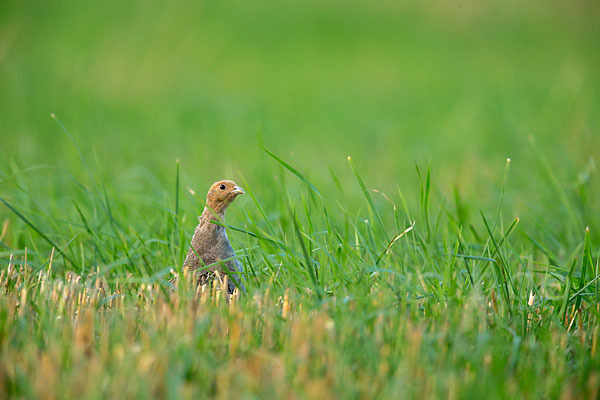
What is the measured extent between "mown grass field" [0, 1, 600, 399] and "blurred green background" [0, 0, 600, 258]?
0.06 m

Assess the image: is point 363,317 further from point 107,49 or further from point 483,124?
point 107,49

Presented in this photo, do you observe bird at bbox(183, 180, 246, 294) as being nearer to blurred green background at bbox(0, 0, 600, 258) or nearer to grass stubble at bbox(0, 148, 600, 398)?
grass stubble at bbox(0, 148, 600, 398)

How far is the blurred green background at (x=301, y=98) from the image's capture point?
20.4ft

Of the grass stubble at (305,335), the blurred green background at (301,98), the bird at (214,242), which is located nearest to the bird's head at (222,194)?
the bird at (214,242)

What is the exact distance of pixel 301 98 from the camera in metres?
10.7

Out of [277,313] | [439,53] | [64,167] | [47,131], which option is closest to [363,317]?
[277,313]

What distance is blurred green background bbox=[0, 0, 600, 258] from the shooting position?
6.22 meters

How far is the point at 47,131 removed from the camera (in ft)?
24.6

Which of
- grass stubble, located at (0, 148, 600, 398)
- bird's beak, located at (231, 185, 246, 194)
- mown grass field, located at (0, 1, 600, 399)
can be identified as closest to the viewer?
grass stubble, located at (0, 148, 600, 398)

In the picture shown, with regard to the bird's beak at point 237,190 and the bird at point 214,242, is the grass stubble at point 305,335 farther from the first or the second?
the bird's beak at point 237,190

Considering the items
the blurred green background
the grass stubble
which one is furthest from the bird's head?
the blurred green background

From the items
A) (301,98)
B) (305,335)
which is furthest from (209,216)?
(301,98)

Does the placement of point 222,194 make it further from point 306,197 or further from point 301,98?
point 301,98

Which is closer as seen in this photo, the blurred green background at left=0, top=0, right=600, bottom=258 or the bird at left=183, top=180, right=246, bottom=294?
the bird at left=183, top=180, right=246, bottom=294
